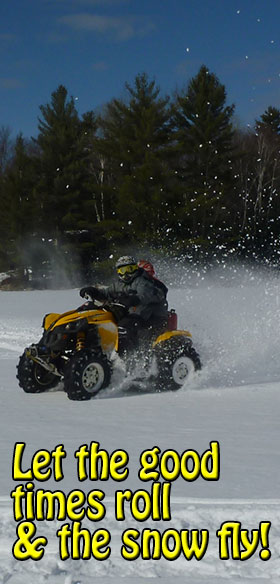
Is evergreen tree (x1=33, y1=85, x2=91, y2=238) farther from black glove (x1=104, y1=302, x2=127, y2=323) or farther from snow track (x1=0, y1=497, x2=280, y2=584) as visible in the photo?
snow track (x1=0, y1=497, x2=280, y2=584)

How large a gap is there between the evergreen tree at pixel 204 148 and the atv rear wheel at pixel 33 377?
83.8 feet

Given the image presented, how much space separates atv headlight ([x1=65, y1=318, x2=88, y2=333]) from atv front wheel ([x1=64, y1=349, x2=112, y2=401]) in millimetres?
310

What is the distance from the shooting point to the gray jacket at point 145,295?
809 cm

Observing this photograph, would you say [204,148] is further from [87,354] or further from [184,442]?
[184,442]

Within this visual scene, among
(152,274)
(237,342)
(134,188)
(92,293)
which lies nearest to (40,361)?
(92,293)

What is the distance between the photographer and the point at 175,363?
26.5 ft

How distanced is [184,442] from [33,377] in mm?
2994

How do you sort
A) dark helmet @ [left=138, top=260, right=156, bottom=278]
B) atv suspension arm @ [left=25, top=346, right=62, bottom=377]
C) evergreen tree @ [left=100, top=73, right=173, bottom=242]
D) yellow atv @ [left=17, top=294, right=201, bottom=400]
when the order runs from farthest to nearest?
1. evergreen tree @ [left=100, top=73, right=173, bottom=242]
2. dark helmet @ [left=138, top=260, right=156, bottom=278]
3. atv suspension arm @ [left=25, top=346, right=62, bottom=377]
4. yellow atv @ [left=17, top=294, right=201, bottom=400]

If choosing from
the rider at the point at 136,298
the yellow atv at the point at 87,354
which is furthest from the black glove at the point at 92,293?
the yellow atv at the point at 87,354

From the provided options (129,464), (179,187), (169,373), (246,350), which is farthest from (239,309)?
(179,187)

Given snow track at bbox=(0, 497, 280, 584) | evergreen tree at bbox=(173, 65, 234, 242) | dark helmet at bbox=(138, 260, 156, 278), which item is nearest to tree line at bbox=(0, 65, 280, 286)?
evergreen tree at bbox=(173, 65, 234, 242)

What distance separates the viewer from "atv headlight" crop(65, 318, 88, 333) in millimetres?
7539

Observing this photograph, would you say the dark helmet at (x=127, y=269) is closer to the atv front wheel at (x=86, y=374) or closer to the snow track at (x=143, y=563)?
the atv front wheel at (x=86, y=374)

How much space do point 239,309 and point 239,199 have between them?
82.9 feet
